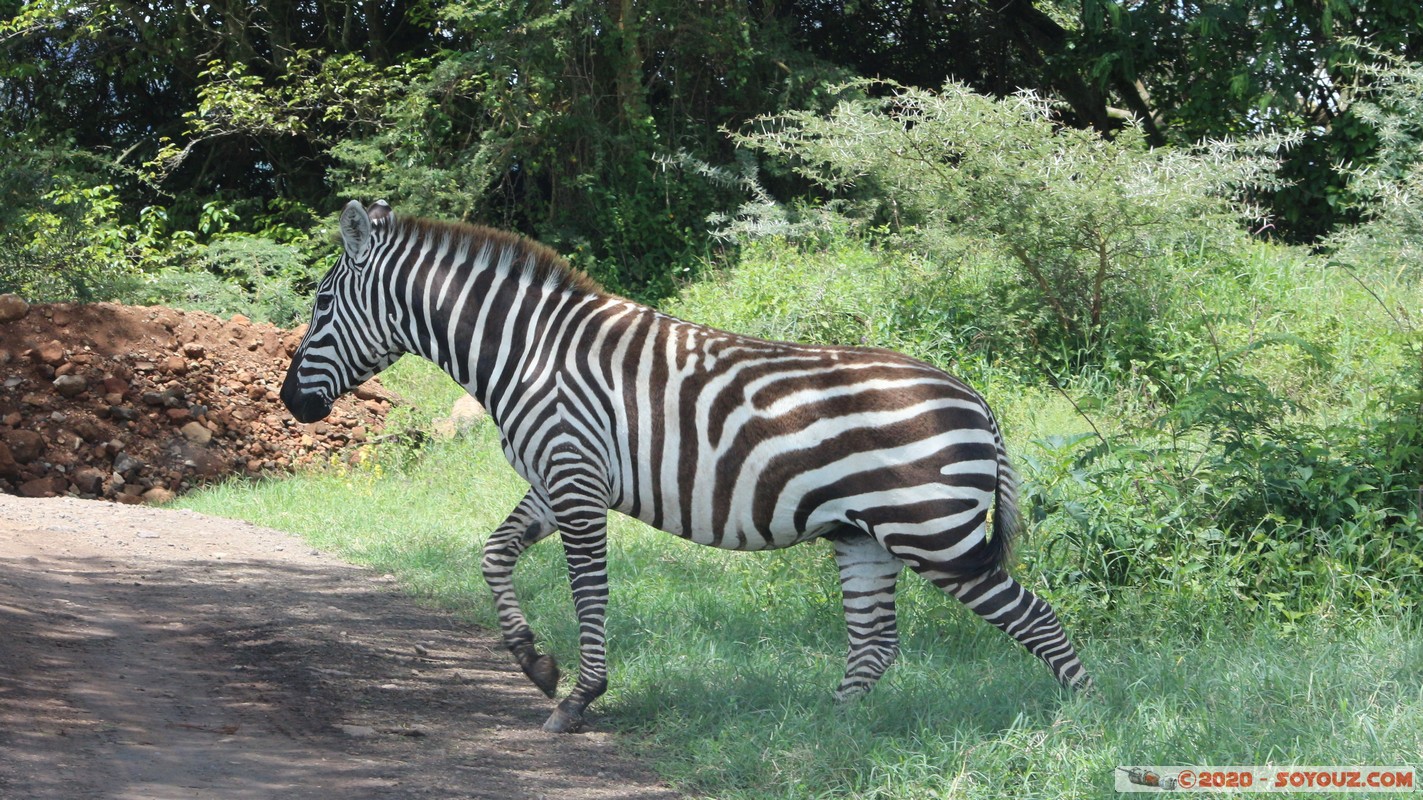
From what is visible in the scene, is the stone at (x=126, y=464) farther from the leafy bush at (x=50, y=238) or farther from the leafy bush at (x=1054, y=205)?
the leafy bush at (x=1054, y=205)

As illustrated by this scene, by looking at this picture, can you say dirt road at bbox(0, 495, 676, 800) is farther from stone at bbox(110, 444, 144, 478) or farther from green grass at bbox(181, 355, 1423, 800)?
stone at bbox(110, 444, 144, 478)

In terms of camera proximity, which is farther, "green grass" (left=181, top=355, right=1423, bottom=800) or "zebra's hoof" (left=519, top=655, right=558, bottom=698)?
"zebra's hoof" (left=519, top=655, right=558, bottom=698)

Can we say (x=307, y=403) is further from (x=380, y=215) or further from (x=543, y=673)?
(x=543, y=673)

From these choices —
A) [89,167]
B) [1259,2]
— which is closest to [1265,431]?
[1259,2]

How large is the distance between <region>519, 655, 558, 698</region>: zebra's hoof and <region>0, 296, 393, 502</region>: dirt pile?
24.6 ft

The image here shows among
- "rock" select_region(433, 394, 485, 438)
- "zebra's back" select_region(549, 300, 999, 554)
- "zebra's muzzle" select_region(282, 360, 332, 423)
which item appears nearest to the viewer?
"zebra's back" select_region(549, 300, 999, 554)

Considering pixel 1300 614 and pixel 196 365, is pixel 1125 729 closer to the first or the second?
pixel 1300 614

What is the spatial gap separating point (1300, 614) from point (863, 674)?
81.6 inches

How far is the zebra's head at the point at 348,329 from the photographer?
5.45 meters

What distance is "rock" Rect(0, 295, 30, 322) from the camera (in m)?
11.8

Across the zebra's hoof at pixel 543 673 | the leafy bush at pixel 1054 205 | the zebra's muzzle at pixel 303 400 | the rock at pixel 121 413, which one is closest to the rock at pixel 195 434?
the rock at pixel 121 413

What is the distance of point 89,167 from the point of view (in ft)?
59.4

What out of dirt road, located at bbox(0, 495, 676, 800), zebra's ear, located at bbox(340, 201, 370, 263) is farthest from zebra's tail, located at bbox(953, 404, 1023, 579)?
zebra's ear, located at bbox(340, 201, 370, 263)

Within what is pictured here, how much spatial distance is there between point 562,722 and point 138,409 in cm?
864
